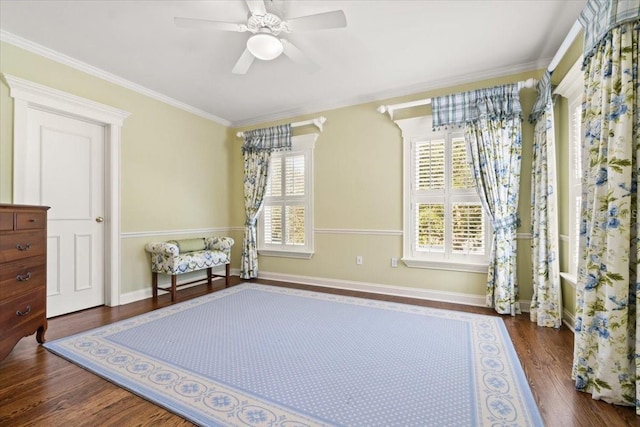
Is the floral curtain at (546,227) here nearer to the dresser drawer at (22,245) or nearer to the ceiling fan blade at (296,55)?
the ceiling fan blade at (296,55)

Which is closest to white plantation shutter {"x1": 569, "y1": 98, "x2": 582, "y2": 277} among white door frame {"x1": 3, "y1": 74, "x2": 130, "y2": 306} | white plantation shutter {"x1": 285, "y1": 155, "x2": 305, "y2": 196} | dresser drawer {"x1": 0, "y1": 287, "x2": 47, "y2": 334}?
white plantation shutter {"x1": 285, "y1": 155, "x2": 305, "y2": 196}

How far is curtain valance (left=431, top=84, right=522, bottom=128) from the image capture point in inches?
122

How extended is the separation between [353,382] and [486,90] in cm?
319

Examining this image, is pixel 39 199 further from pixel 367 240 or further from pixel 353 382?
pixel 367 240

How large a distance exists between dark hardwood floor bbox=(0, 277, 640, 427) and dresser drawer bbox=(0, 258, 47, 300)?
50cm

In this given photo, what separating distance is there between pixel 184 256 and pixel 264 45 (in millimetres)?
2661

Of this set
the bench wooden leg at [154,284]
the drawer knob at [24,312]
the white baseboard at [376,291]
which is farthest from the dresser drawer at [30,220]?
the bench wooden leg at [154,284]

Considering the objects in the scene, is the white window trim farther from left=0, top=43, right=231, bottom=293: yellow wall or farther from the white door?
the white door

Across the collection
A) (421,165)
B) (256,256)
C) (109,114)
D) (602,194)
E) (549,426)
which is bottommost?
(549,426)

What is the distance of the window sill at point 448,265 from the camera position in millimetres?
3344

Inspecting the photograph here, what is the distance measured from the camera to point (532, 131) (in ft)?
10.4

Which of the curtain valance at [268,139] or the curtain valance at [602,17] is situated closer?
the curtain valance at [602,17]

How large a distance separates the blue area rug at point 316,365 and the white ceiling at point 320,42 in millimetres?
2632

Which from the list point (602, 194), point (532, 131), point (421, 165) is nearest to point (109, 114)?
point (421, 165)
